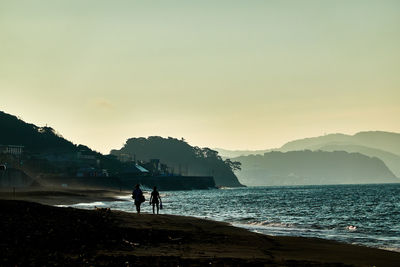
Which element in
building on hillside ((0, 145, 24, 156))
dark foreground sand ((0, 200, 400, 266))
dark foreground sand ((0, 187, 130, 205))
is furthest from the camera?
building on hillside ((0, 145, 24, 156))

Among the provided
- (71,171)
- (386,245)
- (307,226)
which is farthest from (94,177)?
(386,245)

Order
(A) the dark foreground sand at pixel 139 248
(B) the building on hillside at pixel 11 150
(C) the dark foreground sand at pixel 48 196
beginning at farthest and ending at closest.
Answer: (B) the building on hillside at pixel 11 150
(C) the dark foreground sand at pixel 48 196
(A) the dark foreground sand at pixel 139 248

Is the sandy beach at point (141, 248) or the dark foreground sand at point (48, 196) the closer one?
the sandy beach at point (141, 248)

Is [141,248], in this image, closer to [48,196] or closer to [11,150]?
[48,196]

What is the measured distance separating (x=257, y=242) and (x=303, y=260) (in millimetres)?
5705

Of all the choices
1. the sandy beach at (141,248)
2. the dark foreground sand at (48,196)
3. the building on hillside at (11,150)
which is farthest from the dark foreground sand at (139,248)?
the building on hillside at (11,150)

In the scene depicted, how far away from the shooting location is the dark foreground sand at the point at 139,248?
1384 cm

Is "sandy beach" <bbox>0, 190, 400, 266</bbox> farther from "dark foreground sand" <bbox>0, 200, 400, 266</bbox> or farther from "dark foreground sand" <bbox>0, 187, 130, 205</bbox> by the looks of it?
"dark foreground sand" <bbox>0, 187, 130, 205</bbox>

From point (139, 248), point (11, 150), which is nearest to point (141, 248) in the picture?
point (139, 248)

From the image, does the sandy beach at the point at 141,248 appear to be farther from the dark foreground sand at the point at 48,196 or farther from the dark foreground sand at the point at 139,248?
the dark foreground sand at the point at 48,196

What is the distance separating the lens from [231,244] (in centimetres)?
2055

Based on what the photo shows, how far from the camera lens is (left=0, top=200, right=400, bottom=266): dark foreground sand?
13836mm

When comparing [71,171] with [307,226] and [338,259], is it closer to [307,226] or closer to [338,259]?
[307,226]

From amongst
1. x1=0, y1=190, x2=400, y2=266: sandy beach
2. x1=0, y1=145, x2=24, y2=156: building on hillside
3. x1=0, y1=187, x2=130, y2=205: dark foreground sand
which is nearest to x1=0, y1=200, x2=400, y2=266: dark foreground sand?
x1=0, y1=190, x2=400, y2=266: sandy beach
